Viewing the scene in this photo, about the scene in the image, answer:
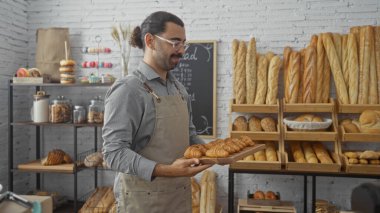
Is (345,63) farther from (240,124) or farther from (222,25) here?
(222,25)

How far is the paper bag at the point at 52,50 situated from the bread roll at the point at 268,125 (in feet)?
7.12

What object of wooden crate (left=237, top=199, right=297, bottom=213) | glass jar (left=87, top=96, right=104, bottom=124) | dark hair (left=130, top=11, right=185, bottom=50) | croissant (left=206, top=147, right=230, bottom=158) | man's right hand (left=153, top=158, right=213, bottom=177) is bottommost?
wooden crate (left=237, top=199, right=297, bottom=213)

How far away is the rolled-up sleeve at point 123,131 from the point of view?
1.68 meters

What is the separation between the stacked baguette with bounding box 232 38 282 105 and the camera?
348cm

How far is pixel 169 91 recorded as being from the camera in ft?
6.61

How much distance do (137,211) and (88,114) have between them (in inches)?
83.6

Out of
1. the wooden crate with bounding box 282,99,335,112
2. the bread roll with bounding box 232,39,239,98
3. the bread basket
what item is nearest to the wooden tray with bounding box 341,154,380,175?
the bread basket

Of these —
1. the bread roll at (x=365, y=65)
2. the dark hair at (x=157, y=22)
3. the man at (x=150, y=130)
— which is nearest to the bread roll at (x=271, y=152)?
the bread roll at (x=365, y=65)

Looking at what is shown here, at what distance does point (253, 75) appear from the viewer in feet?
11.6

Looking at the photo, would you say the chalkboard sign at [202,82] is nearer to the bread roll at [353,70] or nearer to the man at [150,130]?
the bread roll at [353,70]

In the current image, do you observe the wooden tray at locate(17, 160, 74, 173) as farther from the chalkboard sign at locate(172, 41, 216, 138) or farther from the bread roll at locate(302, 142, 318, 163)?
the bread roll at locate(302, 142, 318, 163)

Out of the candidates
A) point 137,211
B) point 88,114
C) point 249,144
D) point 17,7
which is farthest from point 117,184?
point 17,7

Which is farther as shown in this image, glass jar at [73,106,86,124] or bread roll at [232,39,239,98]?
glass jar at [73,106,86,124]

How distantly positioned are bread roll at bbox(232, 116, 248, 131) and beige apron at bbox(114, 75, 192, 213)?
1.61 meters
